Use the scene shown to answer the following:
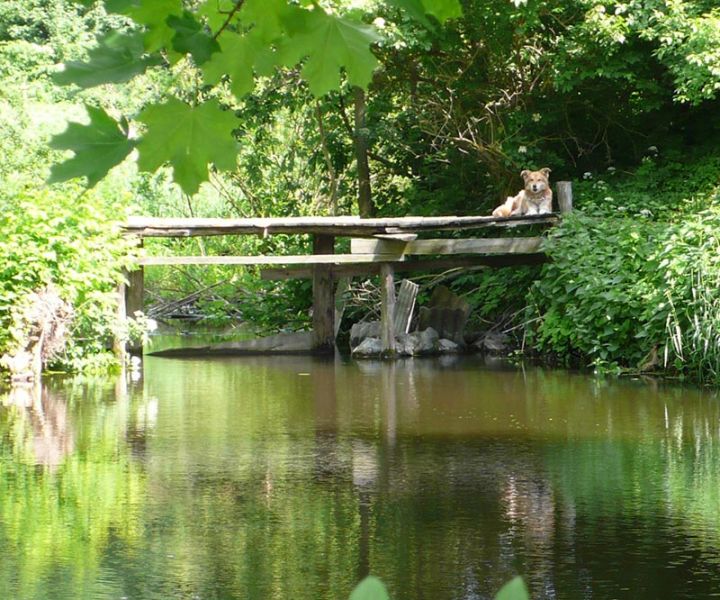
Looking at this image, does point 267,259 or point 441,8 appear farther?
point 267,259

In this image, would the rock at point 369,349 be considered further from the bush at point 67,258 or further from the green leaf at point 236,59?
the green leaf at point 236,59

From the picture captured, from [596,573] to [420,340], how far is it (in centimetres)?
1097

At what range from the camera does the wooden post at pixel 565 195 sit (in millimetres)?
14891

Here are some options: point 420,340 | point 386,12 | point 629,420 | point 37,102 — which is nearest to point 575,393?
point 629,420

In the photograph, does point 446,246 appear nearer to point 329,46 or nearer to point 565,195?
point 565,195

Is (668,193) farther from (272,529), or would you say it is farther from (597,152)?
(272,529)

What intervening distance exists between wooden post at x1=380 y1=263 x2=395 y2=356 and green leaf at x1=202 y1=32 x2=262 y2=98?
12.8 meters

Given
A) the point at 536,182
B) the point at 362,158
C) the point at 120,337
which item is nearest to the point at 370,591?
the point at 120,337

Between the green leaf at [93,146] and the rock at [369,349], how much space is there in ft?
45.0

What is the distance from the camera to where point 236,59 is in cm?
209

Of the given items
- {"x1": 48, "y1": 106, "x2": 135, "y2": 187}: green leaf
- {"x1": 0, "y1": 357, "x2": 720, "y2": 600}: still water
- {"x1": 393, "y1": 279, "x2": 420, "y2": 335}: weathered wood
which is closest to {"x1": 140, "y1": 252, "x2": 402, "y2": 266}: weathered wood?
{"x1": 393, "y1": 279, "x2": 420, "y2": 335}: weathered wood

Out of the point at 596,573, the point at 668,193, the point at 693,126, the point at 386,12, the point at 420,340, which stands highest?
the point at 386,12

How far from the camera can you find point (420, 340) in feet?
52.4

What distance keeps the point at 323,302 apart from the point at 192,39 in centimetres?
1420
